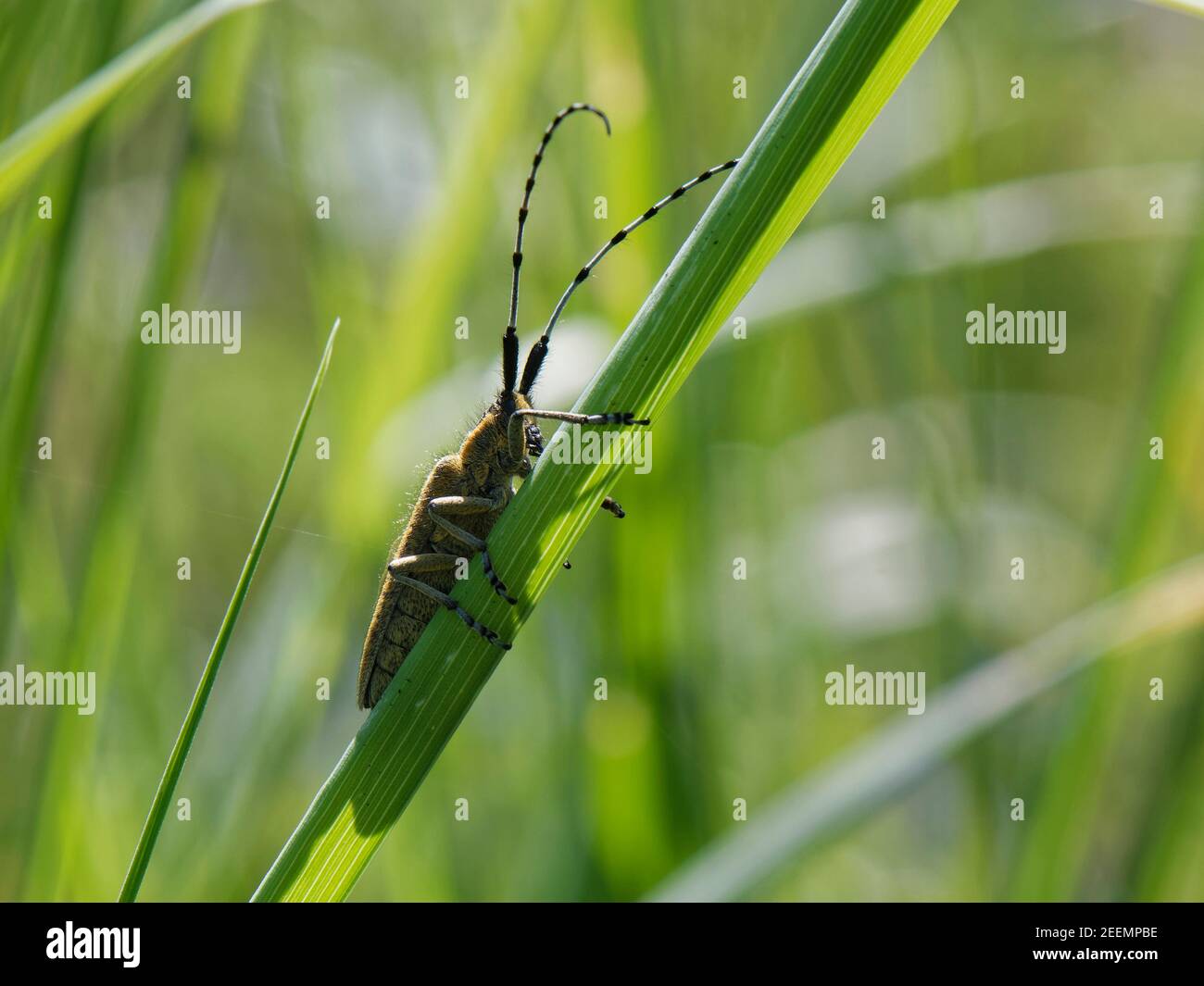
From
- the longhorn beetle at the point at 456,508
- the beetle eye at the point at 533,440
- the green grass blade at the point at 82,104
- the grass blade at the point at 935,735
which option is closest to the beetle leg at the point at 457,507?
the longhorn beetle at the point at 456,508

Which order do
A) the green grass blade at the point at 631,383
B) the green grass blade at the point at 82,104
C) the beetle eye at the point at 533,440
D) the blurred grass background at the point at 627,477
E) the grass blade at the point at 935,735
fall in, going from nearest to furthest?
1. the green grass blade at the point at 631,383
2. the green grass blade at the point at 82,104
3. the grass blade at the point at 935,735
4. the beetle eye at the point at 533,440
5. the blurred grass background at the point at 627,477

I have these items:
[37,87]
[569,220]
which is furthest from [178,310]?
[569,220]

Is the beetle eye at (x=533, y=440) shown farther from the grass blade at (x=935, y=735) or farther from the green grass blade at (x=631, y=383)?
the grass blade at (x=935, y=735)

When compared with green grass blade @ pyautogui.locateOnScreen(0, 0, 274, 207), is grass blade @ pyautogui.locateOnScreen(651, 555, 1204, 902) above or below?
below

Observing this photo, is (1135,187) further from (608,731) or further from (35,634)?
(35,634)

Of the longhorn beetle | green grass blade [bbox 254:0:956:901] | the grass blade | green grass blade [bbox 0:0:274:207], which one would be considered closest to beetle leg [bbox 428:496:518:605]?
the longhorn beetle

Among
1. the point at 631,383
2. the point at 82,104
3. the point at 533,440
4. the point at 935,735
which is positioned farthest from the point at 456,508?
the point at 935,735

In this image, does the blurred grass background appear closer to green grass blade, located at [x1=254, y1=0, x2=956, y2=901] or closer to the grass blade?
the grass blade

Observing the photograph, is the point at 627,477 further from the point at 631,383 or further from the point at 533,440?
the point at 631,383
